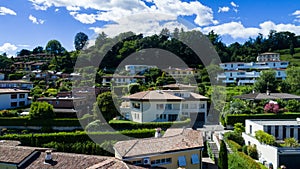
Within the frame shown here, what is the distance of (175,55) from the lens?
64.3 m

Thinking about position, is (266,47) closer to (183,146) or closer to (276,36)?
(276,36)

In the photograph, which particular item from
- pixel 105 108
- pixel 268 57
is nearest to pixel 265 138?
pixel 105 108

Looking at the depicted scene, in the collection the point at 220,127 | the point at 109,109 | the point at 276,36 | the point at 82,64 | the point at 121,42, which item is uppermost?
the point at 276,36

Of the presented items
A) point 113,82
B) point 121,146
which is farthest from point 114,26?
point 113,82

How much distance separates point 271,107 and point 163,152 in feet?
63.2

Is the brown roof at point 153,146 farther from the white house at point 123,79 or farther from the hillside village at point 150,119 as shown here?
the white house at point 123,79

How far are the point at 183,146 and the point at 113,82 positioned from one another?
35.1 m

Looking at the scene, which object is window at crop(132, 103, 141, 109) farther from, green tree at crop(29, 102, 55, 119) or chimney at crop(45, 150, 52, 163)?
chimney at crop(45, 150, 52, 163)

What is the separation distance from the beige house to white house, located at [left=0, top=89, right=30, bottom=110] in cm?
2792

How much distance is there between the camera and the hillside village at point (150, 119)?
52.1 feet

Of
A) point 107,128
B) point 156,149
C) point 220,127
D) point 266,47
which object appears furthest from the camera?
point 266,47

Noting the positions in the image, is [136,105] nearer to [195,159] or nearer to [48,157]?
[195,159]

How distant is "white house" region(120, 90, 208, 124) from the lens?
97.0 ft

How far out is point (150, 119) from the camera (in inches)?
1168
